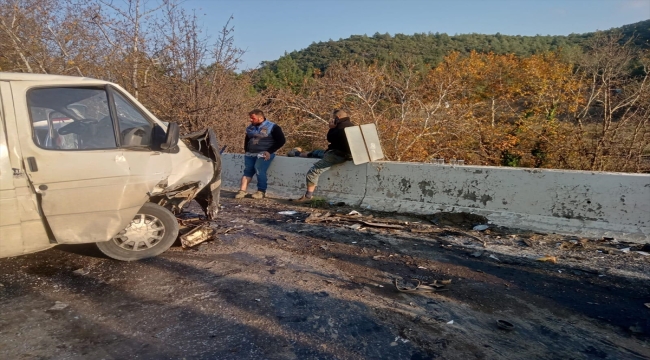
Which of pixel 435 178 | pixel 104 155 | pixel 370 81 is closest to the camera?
pixel 104 155

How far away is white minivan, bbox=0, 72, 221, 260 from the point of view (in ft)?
13.3

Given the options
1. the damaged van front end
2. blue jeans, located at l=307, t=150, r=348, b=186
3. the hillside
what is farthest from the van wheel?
the hillside

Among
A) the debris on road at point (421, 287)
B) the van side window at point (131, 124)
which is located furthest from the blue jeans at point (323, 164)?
the debris on road at point (421, 287)

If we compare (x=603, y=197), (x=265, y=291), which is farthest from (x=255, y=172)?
(x=603, y=197)

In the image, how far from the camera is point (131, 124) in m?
4.79

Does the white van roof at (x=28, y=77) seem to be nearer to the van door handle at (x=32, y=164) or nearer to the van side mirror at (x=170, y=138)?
the van door handle at (x=32, y=164)

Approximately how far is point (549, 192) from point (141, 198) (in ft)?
17.1

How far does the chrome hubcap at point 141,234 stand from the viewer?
4.86 meters

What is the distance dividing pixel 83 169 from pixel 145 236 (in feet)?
3.49

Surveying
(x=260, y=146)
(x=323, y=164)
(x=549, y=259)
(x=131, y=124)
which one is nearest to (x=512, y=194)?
(x=549, y=259)

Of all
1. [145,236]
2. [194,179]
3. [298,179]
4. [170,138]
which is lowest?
[145,236]

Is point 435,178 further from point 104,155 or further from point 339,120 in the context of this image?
point 104,155

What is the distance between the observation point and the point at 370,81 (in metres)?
13.4

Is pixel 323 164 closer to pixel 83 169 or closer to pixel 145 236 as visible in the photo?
pixel 145 236
